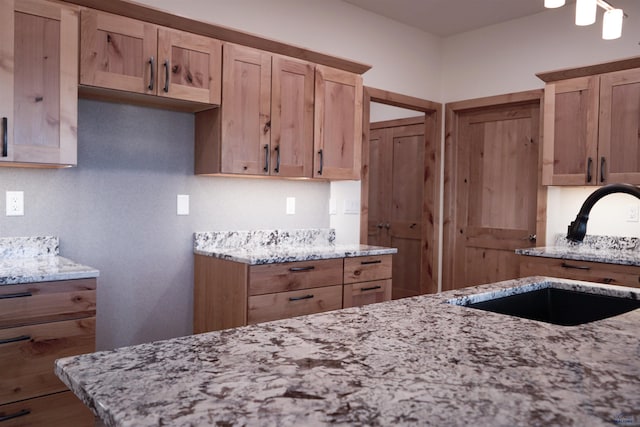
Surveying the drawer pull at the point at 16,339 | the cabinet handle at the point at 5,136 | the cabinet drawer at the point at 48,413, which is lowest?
the cabinet drawer at the point at 48,413

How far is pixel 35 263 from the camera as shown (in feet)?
8.07

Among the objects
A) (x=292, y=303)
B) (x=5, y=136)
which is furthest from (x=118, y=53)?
(x=292, y=303)

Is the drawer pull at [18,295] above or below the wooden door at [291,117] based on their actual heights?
below

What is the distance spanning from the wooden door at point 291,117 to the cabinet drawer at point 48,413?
5.54 ft

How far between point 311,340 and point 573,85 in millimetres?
3410

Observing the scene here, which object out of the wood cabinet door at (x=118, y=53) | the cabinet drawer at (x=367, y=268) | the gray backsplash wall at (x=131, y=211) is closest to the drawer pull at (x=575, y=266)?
the cabinet drawer at (x=367, y=268)

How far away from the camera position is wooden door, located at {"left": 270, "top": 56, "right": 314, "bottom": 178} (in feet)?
10.7

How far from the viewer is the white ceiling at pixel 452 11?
405cm

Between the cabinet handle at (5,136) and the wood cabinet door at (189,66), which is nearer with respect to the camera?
the cabinet handle at (5,136)

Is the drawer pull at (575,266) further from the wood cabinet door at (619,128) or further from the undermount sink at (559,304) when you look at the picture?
the undermount sink at (559,304)

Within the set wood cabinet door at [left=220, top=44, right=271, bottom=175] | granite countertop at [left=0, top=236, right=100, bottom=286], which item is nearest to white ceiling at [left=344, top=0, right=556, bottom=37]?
wood cabinet door at [left=220, top=44, right=271, bottom=175]

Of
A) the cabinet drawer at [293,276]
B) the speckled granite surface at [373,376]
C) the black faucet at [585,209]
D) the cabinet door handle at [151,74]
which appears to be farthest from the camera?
the cabinet drawer at [293,276]

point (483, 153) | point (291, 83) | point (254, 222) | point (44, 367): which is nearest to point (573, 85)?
point (483, 153)

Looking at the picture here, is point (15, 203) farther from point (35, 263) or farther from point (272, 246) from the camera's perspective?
point (272, 246)
